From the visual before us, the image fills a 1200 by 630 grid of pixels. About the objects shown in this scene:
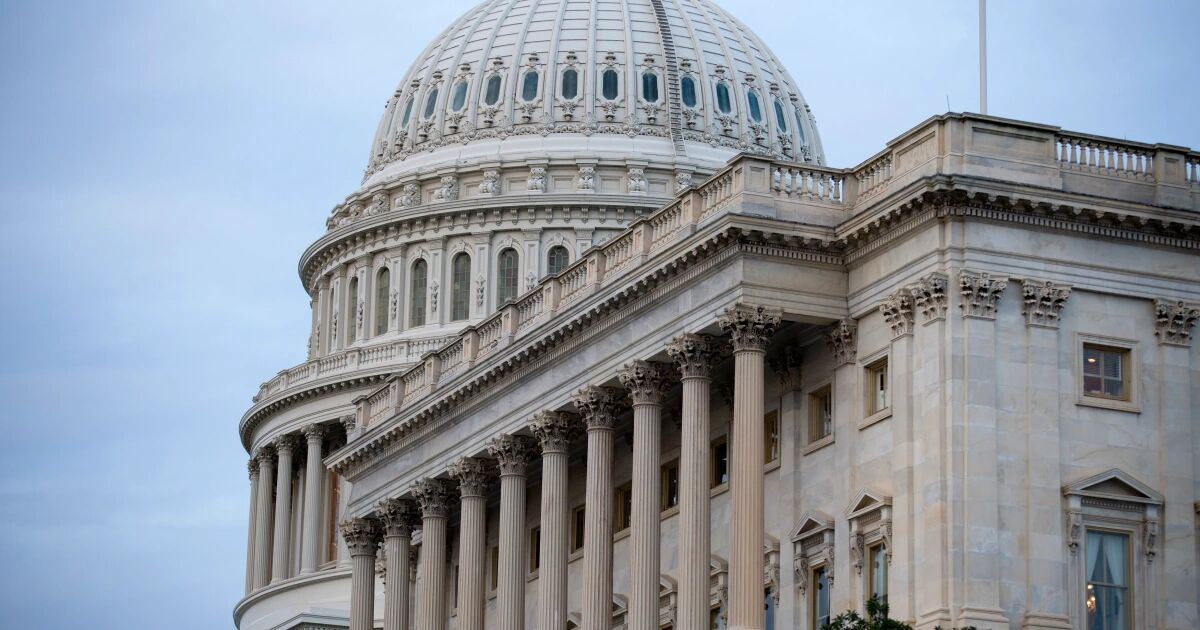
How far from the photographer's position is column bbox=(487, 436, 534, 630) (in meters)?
85.9

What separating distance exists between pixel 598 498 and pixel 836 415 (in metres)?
9.64

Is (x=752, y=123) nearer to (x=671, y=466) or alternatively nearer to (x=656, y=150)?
(x=656, y=150)

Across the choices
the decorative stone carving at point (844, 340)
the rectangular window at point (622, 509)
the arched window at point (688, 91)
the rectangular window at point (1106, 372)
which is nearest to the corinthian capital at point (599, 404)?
the rectangular window at point (622, 509)

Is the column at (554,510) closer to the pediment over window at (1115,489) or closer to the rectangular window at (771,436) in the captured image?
the rectangular window at (771,436)

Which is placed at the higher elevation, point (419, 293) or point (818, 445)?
point (419, 293)

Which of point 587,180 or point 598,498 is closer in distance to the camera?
point 598,498

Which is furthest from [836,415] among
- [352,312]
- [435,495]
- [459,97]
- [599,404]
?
[352,312]

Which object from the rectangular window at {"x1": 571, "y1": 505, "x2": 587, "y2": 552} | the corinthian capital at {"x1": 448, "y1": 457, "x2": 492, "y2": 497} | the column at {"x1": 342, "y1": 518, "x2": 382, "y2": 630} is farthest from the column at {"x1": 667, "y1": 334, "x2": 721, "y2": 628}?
the column at {"x1": 342, "y1": 518, "x2": 382, "y2": 630}

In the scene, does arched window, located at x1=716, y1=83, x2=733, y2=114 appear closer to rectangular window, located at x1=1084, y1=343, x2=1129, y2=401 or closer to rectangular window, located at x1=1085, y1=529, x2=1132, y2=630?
rectangular window, located at x1=1084, y1=343, x2=1129, y2=401

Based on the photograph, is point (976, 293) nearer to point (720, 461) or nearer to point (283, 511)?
point (720, 461)

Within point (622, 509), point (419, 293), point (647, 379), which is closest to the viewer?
point (647, 379)

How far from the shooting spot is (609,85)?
13225 centimetres

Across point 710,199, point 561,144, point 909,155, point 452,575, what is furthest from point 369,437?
point 561,144

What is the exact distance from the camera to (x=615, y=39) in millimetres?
133750
